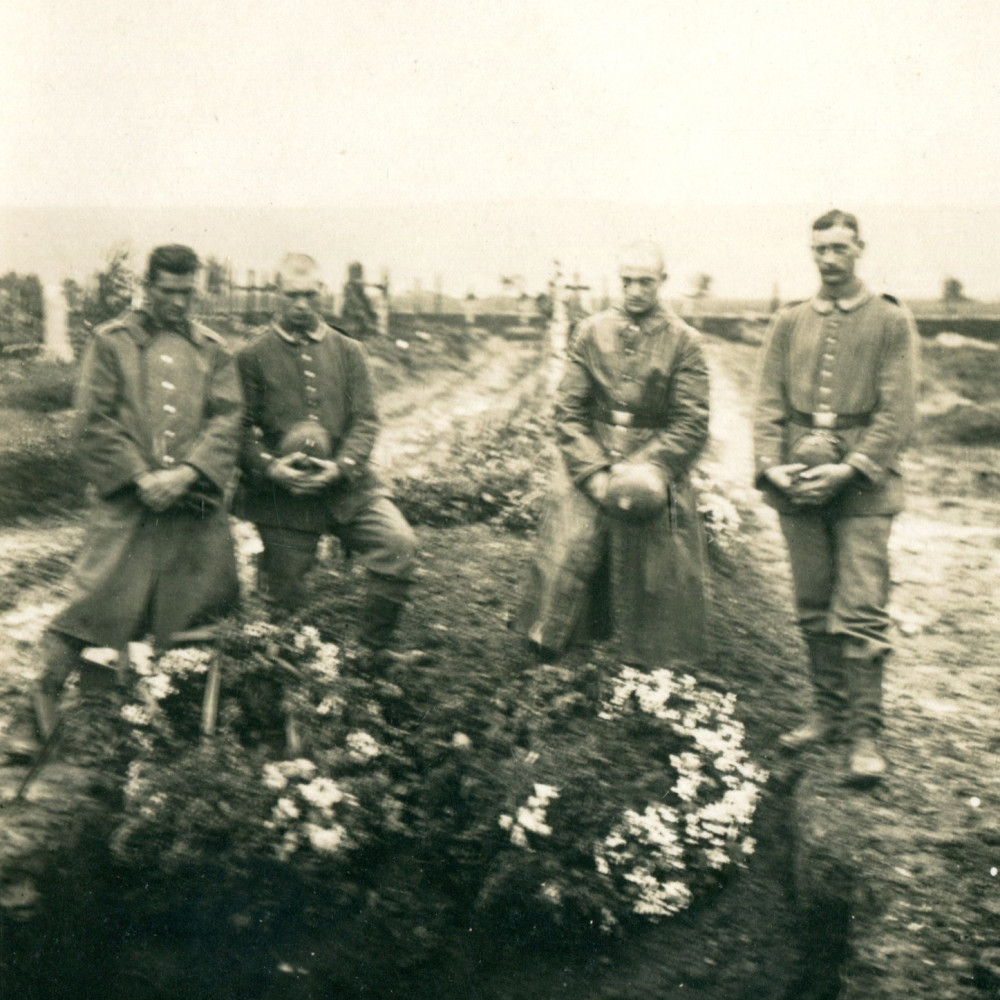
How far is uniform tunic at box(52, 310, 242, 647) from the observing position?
12.7ft

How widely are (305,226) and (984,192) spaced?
2485 millimetres

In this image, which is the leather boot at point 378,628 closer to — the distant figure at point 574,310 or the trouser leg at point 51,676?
the trouser leg at point 51,676

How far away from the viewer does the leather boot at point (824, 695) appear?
3.95m

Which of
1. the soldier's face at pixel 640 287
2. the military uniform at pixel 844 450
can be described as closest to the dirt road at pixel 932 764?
the military uniform at pixel 844 450

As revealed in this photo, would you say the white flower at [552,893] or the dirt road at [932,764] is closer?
the dirt road at [932,764]

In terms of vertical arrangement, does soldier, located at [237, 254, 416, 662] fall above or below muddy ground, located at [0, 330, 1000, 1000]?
above

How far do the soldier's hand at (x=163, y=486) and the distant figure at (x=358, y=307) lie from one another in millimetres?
981

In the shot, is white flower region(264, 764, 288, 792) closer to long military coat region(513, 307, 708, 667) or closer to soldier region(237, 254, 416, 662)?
soldier region(237, 254, 416, 662)

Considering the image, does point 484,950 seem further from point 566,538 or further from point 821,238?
point 821,238

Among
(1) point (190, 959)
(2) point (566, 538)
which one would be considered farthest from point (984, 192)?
(1) point (190, 959)

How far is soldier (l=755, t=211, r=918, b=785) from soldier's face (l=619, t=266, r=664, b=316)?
0.44m

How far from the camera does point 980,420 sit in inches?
165

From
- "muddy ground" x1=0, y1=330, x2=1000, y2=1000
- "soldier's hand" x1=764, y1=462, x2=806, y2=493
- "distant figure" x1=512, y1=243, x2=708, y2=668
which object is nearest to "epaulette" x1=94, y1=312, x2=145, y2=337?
"muddy ground" x1=0, y1=330, x2=1000, y2=1000

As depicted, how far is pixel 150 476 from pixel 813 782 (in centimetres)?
242
